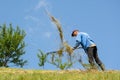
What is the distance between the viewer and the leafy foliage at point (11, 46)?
36781mm

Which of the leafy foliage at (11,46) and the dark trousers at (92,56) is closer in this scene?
the dark trousers at (92,56)

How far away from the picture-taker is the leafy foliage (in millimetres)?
36781

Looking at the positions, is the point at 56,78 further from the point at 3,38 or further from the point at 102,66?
the point at 3,38

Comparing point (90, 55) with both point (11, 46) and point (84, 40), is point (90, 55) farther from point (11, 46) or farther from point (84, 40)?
point (11, 46)

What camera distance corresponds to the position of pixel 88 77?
30.1 ft

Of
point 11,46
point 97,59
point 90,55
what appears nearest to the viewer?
point 90,55

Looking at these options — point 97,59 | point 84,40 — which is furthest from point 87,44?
point 97,59

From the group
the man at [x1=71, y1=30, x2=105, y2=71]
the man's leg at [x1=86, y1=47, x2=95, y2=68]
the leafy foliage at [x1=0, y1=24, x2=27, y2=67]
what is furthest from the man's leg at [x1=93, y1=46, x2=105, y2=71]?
the leafy foliage at [x1=0, y1=24, x2=27, y2=67]

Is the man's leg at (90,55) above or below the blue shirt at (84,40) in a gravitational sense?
below

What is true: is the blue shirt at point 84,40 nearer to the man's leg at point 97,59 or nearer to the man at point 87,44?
the man at point 87,44

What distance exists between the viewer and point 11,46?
121 ft

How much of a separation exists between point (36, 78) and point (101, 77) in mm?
1426

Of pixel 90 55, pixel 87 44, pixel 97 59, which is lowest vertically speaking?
pixel 97 59

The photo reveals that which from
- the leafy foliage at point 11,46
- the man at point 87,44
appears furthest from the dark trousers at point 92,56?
the leafy foliage at point 11,46
